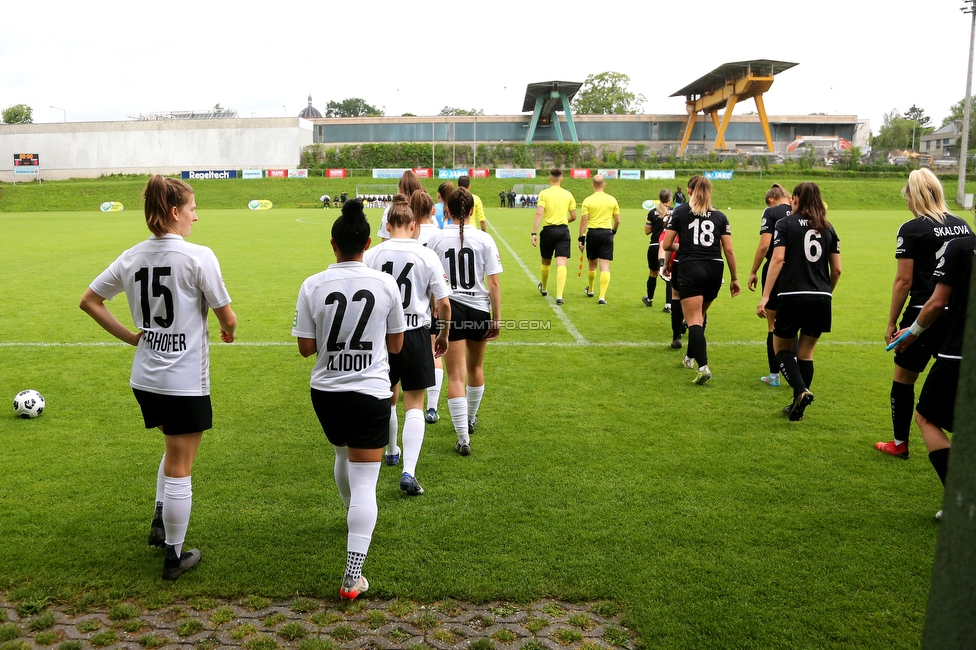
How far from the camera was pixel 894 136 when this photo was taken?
10062cm

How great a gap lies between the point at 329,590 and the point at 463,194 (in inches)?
122

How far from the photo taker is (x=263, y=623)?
337 centimetres

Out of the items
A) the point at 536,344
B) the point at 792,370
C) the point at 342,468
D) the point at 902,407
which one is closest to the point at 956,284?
the point at 902,407

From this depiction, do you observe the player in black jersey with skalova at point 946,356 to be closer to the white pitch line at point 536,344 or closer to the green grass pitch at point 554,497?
the green grass pitch at point 554,497

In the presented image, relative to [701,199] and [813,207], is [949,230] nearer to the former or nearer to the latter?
[813,207]

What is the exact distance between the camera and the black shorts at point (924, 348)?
15.5 feet

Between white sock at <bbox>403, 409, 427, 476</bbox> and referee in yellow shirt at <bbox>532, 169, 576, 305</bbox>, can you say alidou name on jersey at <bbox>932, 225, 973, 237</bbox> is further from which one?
referee in yellow shirt at <bbox>532, 169, 576, 305</bbox>

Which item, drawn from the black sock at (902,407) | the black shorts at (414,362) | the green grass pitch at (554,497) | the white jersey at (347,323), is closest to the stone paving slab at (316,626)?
the green grass pitch at (554,497)

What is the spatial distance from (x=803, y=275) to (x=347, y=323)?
4401mm

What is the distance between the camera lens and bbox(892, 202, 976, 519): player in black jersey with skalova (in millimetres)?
3717

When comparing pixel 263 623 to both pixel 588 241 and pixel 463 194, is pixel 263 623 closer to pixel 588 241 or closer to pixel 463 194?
pixel 463 194

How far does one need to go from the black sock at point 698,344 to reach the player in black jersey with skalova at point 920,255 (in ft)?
7.76

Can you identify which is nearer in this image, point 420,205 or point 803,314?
point 420,205

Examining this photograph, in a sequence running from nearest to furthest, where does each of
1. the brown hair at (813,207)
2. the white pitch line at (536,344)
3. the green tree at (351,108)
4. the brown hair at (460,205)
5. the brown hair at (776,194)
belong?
the brown hair at (460,205)
the brown hair at (813,207)
the brown hair at (776,194)
the white pitch line at (536,344)
the green tree at (351,108)
